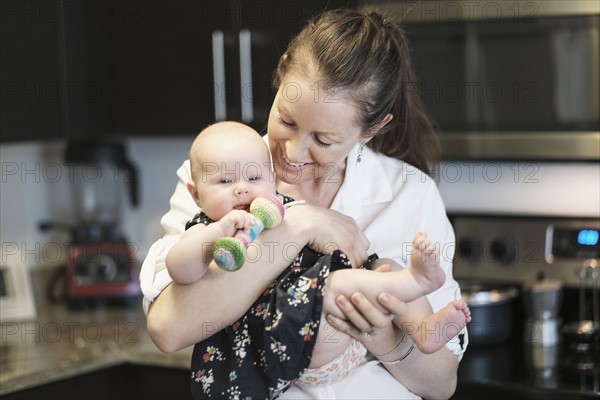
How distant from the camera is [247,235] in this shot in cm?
150

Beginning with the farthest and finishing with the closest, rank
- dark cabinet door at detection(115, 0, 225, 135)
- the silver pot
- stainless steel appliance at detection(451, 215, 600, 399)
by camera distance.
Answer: dark cabinet door at detection(115, 0, 225, 135)
the silver pot
stainless steel appliance at detection(451, 215, 600, 399)

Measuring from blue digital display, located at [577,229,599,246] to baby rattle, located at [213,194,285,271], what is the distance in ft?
4.05

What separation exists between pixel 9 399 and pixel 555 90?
155 centimetres

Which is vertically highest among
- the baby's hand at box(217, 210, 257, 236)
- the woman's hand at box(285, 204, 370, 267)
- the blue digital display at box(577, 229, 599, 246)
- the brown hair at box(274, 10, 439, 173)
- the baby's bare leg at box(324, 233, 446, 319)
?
the brown hair at box(274, 10, 439, 173)

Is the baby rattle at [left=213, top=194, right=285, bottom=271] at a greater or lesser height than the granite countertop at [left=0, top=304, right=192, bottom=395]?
greater

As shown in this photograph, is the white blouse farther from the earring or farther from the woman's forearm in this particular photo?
the woman's forearm

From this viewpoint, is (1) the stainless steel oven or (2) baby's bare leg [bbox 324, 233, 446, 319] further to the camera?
(1) the stainless steel oven

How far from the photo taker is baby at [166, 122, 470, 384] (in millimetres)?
1506

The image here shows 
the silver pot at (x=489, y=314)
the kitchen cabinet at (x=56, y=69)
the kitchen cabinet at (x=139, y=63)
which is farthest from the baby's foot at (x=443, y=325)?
the kitchen cabinet at (x=56, y=69)

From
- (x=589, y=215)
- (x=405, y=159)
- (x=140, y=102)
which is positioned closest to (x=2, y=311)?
(x=140, y=102)

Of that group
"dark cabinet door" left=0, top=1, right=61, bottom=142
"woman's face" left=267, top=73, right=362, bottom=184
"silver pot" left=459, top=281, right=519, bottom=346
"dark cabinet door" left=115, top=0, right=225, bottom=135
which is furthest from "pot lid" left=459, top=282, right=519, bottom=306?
"dark cabinet door" left=0, top=1, right=61, bottom=142

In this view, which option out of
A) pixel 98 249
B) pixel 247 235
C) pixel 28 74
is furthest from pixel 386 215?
pixel 98 249

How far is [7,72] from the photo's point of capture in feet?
8.89

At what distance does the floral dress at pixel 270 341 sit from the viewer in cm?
152
